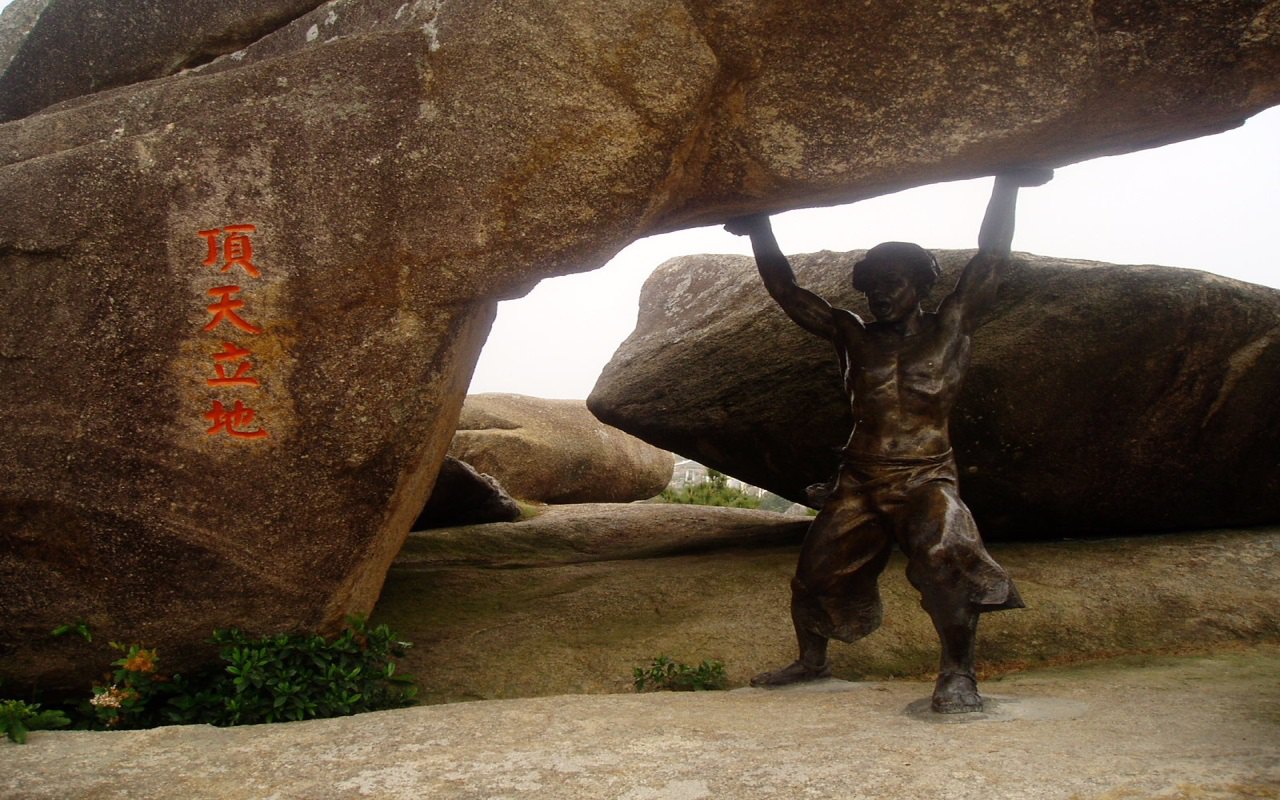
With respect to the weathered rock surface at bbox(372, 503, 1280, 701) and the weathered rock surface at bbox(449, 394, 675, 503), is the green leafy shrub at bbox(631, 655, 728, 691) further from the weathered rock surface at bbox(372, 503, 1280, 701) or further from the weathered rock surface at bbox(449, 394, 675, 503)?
the weathered rock surface at bbox(449, 394, 675, 503)

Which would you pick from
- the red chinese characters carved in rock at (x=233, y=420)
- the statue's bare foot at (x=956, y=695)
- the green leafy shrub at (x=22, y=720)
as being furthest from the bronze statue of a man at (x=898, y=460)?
the green leafy shrub at (x=22, y=720)

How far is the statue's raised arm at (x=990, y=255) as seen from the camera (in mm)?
4621

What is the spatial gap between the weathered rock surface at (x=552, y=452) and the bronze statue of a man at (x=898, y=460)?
20.2 ft

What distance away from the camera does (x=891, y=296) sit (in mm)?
4609

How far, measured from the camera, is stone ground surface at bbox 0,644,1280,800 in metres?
2.97

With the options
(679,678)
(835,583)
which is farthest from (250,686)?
(835,583)

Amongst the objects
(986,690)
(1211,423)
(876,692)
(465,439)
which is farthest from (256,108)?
(465,439)

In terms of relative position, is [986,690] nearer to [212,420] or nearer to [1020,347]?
[1020,347]

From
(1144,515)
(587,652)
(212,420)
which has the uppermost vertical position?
(212,420)

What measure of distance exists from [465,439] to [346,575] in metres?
6.11

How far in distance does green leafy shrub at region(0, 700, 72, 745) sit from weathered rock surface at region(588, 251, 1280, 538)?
3863mm

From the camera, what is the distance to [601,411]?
7211 millimetres

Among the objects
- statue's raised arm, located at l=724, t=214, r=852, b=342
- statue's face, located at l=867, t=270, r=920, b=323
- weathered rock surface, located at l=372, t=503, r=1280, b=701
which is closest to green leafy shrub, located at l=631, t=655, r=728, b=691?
weathered rock surface, located at l=372, t=503, r=1280, b=701

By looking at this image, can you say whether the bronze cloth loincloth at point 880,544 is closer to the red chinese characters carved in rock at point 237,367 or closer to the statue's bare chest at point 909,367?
the statue's bare chest at point 909,367
